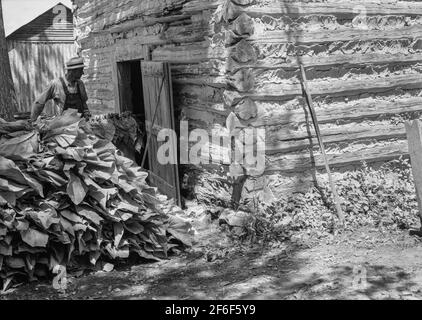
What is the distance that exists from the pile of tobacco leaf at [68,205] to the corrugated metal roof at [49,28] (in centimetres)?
1248

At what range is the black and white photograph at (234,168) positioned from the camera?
4.95 m

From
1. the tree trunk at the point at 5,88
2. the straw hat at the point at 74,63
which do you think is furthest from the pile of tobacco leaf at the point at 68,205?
the tree trunk at the point at 5,88

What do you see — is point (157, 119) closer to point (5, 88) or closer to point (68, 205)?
point (5, 88)

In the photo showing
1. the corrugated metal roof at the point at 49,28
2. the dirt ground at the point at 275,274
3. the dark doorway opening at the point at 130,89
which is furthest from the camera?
the corrugated metal roof at the point at 49,28

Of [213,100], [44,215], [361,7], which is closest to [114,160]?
[44,215]

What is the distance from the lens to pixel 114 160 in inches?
220

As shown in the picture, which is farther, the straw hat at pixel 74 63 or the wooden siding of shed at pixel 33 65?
the wooden siding of shed at pixel 33 65

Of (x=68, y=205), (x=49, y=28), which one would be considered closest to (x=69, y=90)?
(x=68, y=205)

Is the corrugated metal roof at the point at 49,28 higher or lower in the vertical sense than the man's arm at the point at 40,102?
higher

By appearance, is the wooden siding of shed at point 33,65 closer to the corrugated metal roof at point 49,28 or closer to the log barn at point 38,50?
the log barn at point 38,50

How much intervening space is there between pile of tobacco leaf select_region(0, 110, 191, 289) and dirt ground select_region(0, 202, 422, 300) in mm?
219

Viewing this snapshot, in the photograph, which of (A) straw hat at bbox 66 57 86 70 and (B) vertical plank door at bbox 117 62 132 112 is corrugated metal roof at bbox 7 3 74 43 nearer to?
(B) vertical plank door at bbox 117 62 132 112

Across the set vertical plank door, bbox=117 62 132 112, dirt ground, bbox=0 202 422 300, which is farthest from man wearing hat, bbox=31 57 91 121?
dirt ground, bbox=0 202 422 300

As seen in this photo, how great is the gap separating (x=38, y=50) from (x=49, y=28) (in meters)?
0.89
